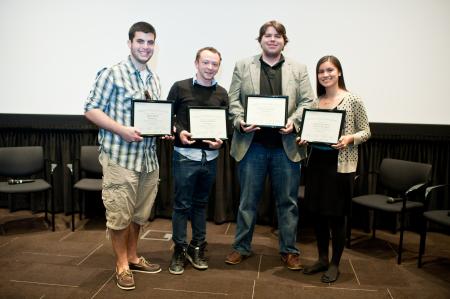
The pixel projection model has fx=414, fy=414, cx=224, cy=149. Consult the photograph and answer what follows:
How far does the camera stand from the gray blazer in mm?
3129

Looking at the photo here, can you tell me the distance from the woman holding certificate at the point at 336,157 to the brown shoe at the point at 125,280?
4.51ft

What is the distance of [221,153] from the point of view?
14.8 feet

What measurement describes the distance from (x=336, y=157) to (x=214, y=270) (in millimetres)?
1274

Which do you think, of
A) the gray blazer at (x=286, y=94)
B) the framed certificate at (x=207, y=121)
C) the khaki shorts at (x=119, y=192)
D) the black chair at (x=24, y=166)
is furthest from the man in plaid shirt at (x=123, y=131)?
the black chair at (x=24, y=166)

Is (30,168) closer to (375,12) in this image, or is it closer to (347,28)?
(347,28)

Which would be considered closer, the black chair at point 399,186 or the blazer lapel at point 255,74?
the blazer lapel at point 255,74

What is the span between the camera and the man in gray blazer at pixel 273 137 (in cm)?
313

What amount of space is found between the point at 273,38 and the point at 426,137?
220cm

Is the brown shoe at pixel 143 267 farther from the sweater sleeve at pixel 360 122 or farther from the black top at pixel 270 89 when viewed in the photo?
the sweater sleeve at pixel 360 122

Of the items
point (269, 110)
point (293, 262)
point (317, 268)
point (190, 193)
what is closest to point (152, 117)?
point (190, 193)

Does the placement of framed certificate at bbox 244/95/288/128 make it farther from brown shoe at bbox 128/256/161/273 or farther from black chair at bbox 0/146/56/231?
black chair at bbox 0/146/56/231

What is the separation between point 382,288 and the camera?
→ 2979 mm

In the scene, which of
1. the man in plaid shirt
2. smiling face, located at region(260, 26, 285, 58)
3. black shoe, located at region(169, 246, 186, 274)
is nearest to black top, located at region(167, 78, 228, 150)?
the man in plaid shirt

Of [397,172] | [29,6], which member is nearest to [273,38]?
[397,172]
